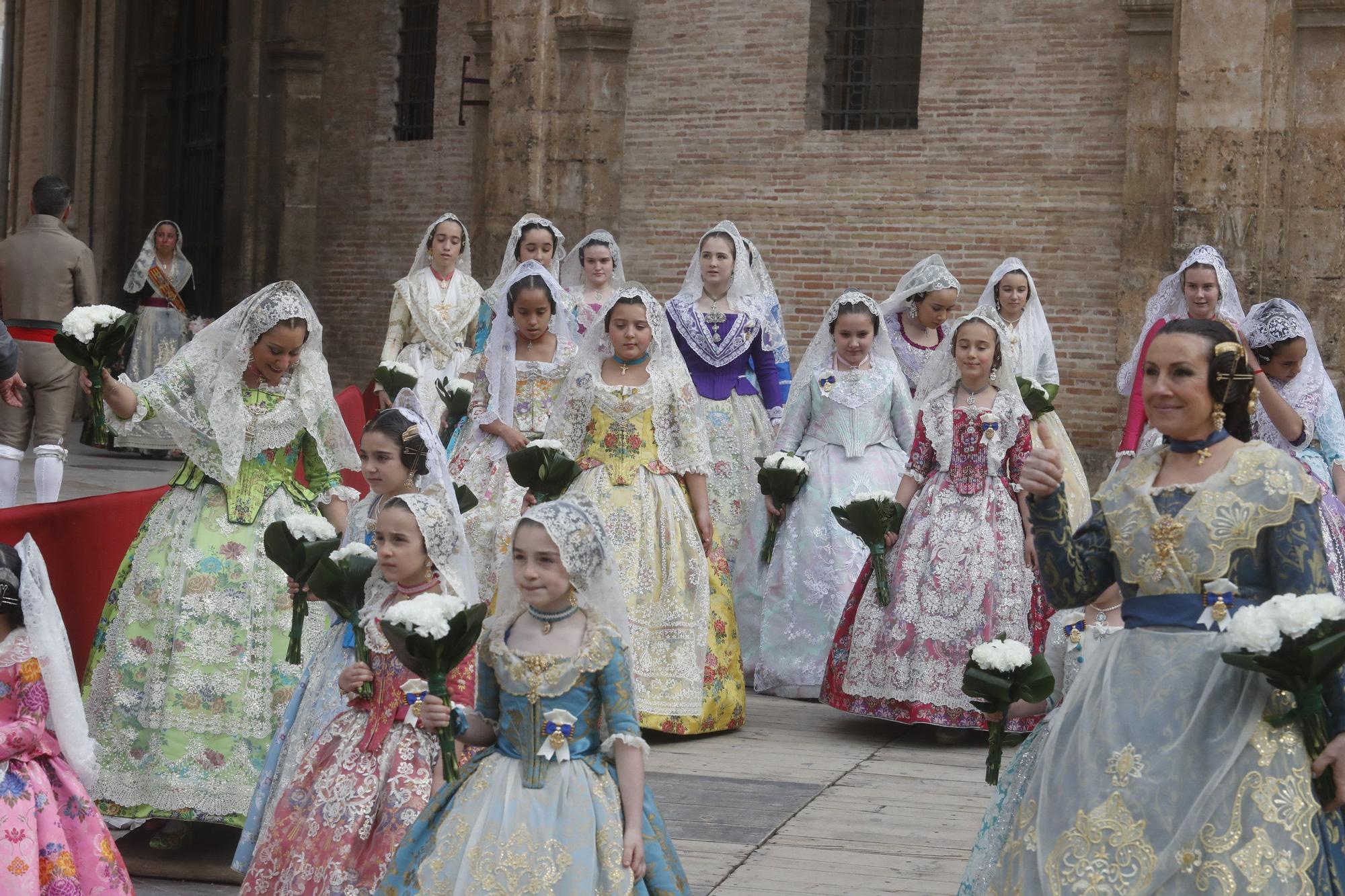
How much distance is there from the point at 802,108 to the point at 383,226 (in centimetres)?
579

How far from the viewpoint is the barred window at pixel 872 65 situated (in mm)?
15188

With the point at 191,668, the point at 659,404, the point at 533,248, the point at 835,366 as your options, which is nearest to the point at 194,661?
the point at 191,668

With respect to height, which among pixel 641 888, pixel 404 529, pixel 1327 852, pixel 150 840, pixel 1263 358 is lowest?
pixel 150 840

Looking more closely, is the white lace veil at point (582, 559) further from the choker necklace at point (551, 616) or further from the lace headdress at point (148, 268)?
the lace headdress at point (148, 268)

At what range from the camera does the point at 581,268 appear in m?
11.2

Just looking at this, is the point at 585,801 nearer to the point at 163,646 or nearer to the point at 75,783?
the point at 75,783

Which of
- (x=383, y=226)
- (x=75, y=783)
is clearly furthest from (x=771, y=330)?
(x=383, y=226)

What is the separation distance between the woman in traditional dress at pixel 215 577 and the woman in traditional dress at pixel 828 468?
308cm

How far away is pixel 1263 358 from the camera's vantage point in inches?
305

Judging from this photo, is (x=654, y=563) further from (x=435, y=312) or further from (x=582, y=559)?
(x=435, y=312)

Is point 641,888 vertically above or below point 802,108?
below

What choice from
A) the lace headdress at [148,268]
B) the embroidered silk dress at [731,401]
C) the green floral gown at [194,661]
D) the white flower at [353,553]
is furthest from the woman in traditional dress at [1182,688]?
the lace headdress at [148,268]

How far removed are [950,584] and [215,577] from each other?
322 cm

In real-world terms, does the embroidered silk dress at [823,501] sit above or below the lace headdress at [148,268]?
below
